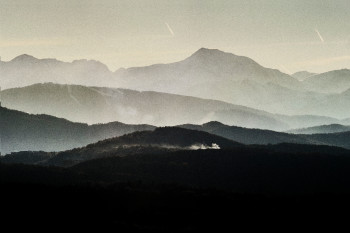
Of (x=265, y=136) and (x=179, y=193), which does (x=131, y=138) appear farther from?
(x=265, y=136)

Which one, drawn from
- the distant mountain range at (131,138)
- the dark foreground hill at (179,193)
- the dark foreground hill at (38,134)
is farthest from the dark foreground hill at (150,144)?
the dark foreground hill at (38,134)

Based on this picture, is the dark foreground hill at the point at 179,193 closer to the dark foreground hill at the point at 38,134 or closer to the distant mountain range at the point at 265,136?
the distant mountain range at the point at 265,136

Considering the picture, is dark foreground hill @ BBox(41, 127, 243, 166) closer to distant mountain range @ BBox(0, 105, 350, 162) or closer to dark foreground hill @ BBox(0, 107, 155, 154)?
distant mountain range @ BBox(0, 105, 350, 162)

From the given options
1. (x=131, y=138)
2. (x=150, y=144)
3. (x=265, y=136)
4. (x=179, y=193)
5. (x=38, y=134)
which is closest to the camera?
(x=179, y=193)

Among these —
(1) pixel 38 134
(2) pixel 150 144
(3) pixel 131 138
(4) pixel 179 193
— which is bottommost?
(4) pixel 179 193

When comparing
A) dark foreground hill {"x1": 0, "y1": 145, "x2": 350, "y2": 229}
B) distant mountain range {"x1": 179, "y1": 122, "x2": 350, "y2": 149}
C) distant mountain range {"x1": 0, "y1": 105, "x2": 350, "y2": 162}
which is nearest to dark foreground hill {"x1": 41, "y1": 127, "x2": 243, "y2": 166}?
distant mountain range {"x1": 0, "y1": 105, "x2": 350, "y2": 162}

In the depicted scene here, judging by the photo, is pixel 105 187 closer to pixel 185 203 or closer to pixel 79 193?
pixel 79 193

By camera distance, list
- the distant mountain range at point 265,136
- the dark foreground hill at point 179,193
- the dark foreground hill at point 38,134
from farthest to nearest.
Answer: the dark foreground hill at point 38,134
the distant mountain range at point 265,136
the dark foreground hill at point 179,193

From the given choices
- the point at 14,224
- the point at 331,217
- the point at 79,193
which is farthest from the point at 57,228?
the point at 331,217

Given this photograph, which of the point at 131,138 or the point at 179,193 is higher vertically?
the point at 131,138

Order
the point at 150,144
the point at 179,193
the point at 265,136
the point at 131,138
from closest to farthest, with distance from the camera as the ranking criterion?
the point at 179,193 < the point at 150,144 < the point at 131,138 < the point at 265,136

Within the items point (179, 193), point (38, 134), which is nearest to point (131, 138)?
point (179, 193)

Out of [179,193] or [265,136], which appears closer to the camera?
[179,193]

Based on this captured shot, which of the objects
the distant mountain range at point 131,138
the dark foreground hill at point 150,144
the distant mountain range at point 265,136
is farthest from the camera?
the distant mountain range at point 265,136
